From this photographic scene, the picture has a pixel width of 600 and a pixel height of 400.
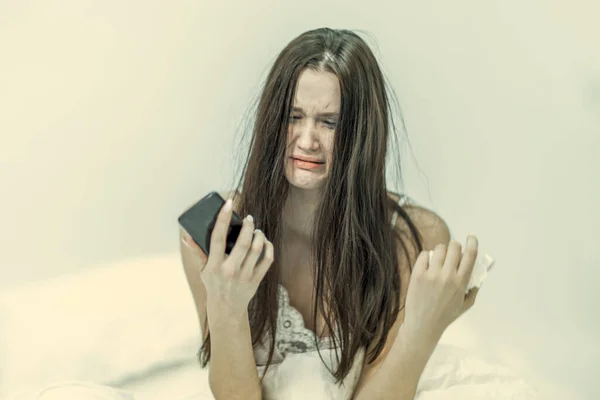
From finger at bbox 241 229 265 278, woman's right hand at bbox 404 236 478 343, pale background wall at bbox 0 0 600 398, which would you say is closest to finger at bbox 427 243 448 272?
woman's right hand at bbox 404 236 478 343

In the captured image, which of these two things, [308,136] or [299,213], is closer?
[308,136]

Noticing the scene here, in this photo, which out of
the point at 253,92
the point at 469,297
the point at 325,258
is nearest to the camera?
the point at 469,297

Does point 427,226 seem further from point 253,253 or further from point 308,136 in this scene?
point 253,253

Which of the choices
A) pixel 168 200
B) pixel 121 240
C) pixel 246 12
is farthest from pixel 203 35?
pixel 121 240

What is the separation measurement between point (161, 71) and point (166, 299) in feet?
1.41

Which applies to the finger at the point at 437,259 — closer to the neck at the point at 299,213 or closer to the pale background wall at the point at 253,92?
the neck at the point at 299,213

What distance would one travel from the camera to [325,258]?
1168 mm

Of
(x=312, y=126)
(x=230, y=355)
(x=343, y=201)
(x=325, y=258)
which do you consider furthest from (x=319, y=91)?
(x=230, y=355)

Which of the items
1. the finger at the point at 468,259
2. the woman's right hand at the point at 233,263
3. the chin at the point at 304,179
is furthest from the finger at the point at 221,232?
the finger at the point at 468,259

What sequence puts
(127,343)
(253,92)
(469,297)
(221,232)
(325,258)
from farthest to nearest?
(253,92) → (127,343) → (325,258) → (469,297) → (221,232)

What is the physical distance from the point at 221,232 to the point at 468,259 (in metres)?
0.29

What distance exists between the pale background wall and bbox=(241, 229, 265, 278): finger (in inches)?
23.8

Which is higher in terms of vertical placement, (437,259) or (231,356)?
(437,259)

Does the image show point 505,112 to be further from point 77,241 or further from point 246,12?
point 77,241
